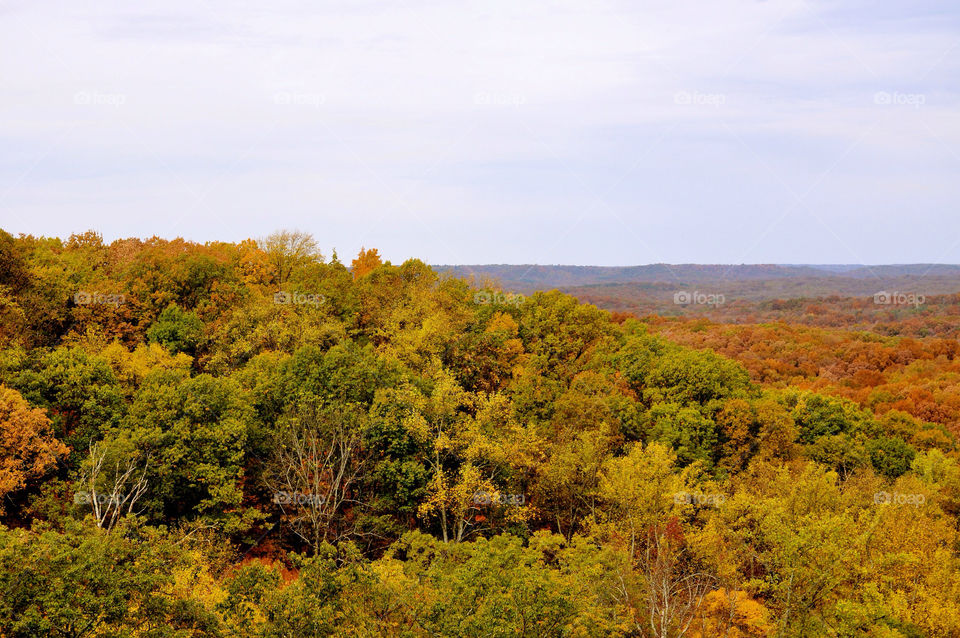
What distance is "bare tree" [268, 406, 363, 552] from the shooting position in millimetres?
38375

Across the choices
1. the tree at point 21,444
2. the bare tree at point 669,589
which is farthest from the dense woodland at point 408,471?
the bare tree at point 669,589

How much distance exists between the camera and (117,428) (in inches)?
1523

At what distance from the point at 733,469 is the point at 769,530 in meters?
17.1

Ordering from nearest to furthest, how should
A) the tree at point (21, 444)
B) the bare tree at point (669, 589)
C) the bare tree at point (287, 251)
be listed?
the bare tree at point (669, 589)
the tree at point (21, 444)
the bare tree at point (287, 251)

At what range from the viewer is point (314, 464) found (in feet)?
124

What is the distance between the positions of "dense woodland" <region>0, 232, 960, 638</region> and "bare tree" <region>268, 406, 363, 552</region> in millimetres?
222

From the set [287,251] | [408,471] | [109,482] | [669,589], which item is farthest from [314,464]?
[287,251]

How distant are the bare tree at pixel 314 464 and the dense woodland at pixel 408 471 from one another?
0.22m

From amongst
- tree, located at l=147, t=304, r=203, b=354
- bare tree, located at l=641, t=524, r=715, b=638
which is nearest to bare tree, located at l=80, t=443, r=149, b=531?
tree, located at l=147, t=304, r=203, b=354

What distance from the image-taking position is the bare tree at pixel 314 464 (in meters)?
38.4

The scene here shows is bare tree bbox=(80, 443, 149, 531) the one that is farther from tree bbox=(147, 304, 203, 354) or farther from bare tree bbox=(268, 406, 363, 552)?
tree bbox=(147, 304, 203, 354)

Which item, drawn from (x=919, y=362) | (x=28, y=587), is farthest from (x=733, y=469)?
(x=919, y=362)

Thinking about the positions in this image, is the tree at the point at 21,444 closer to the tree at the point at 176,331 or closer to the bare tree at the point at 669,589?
the tree at the point at 176,331

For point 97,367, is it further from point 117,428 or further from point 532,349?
point 532,349
